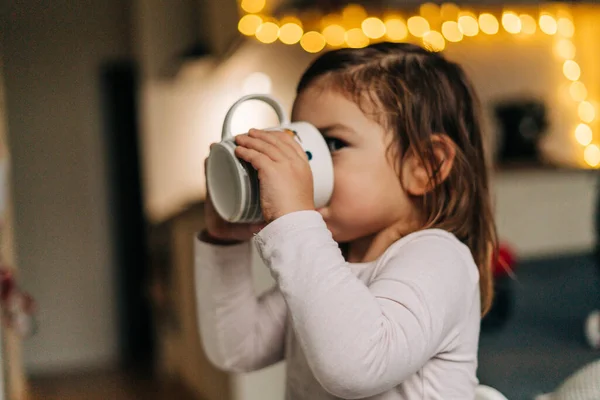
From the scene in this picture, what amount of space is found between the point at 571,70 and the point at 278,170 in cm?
266

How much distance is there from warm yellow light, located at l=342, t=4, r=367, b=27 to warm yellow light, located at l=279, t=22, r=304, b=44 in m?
0.25

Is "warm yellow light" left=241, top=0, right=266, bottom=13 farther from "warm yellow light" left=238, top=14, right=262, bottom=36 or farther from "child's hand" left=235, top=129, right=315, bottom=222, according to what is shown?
"child's hand" left=235, top=129, right=315, bottom=222

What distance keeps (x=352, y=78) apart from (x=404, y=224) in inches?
7.5

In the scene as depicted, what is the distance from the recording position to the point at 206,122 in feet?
12.4

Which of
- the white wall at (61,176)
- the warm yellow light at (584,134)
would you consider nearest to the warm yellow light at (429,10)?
the warm yellow light at (584,134)

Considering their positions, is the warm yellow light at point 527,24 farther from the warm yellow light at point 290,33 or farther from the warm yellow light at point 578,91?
the warm yellow light at point 290,33

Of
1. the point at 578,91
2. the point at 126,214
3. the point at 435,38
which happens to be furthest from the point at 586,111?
the point at 126,214

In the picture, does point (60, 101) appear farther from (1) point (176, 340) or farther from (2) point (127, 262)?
(1) point (176, 340)

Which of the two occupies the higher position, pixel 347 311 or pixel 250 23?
pixel 250 23

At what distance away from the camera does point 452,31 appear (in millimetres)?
2539

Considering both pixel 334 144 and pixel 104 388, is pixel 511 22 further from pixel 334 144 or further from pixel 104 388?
pixel 104 388

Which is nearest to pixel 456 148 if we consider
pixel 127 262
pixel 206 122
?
pixel 206 122

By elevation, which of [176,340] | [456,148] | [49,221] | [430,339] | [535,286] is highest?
[456,148]

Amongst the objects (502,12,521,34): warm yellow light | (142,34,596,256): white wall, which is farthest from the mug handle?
(502,12,521,34): warm yellow light
